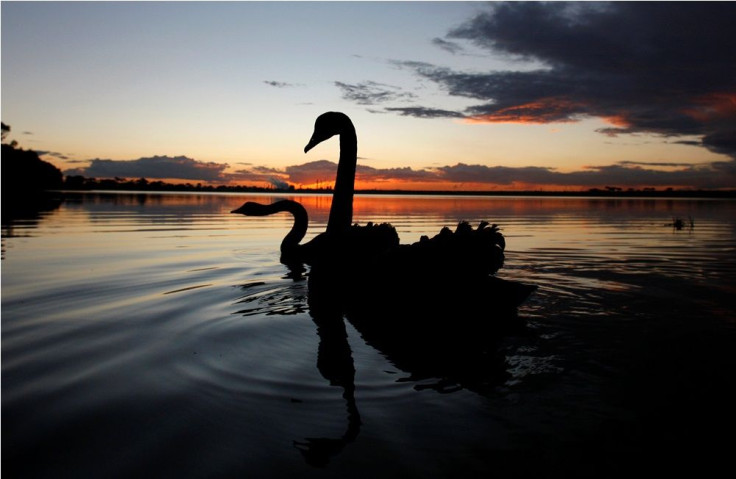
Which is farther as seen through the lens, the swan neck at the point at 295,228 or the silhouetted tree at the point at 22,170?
the silhouetted tree at the point at 22,170

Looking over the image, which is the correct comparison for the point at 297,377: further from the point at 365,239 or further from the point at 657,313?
the point at 657,313

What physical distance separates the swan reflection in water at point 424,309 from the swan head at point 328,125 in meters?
2.12

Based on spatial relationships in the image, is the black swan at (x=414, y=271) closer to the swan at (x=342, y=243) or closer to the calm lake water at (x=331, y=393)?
the swan at (x=342, y=243)

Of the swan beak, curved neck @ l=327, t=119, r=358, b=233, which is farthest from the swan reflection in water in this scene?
the swan beak

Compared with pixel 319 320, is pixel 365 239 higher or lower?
higher

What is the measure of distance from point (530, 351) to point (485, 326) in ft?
2.56

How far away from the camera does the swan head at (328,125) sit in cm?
746

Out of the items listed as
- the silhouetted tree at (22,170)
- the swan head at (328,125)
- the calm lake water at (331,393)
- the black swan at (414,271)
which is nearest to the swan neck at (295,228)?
the black swan at (414,271)

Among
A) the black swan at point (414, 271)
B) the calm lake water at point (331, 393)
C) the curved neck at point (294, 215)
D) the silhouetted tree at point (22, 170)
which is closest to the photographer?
the calm lake water at point (331, 393)

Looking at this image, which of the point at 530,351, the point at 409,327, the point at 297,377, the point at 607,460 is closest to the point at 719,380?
the point at 530,351

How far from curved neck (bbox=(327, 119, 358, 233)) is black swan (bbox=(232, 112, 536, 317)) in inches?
2.0

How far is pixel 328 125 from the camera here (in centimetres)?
756

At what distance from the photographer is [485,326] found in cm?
449

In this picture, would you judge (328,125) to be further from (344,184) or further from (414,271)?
(414,271)
